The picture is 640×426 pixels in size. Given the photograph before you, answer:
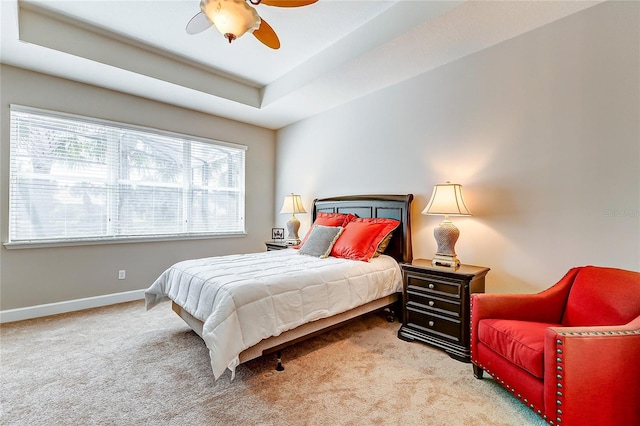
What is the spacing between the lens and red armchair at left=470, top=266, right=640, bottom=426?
1347mm

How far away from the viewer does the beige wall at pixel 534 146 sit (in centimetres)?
205

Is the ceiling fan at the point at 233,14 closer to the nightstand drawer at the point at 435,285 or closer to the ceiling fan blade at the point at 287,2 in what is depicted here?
the ceiling fan blade at the point at 287,2

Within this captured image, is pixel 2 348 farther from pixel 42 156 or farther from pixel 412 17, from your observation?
pixel 412 17

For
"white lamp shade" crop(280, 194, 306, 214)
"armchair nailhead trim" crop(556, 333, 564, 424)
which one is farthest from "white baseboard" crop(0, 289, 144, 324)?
"armchair nailhead trim" crop(556, 333, 564, 424)

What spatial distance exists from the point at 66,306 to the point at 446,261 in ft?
13.9

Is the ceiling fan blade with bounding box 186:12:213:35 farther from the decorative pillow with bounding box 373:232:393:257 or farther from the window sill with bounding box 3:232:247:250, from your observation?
the window sill with bounding box 3:232:247:250

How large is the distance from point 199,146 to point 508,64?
13.3 feet

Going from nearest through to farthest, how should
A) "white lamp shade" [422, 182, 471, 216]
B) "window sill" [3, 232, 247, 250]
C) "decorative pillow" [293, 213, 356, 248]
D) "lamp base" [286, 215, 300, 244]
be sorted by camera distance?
"white lamp shade" [422, 182, 471, 216] → "window sill" [3, 232, 247, 250] → "decorative pillow" [293, 213, 356, 248] → "lamp base" [286, 215, 300, 244]

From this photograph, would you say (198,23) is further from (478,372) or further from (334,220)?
(478,372)

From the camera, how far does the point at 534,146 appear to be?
8.00ft

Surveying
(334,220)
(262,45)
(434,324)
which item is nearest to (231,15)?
(262,45)

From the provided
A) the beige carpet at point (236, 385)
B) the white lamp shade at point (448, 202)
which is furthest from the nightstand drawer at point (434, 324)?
the white lamp shade at point (448, 202)

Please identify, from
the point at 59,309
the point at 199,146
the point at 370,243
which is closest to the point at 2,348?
the point at 59,309

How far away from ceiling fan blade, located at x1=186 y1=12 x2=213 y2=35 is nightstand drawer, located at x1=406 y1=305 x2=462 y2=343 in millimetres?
2872
